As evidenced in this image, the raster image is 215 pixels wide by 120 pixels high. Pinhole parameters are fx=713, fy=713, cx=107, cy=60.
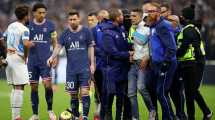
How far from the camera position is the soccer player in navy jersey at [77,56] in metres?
13.7

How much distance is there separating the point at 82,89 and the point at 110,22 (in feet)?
4.58

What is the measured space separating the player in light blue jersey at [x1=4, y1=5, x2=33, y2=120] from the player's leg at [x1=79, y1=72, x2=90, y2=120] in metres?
1.10

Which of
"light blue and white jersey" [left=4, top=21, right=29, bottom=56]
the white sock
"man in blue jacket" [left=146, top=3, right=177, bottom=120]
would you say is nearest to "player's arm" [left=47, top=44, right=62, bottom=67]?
"light blue and white jersey" [left=4, top=21, right=29, bottom=56]

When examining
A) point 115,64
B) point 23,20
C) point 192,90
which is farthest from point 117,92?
point 23,20

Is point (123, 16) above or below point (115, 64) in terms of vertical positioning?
above

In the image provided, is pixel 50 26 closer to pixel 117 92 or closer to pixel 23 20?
pixel 23 20

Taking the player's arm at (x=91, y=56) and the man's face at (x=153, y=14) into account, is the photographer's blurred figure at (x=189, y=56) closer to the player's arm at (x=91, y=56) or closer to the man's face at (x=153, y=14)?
the man's face at (x=153, y=14)

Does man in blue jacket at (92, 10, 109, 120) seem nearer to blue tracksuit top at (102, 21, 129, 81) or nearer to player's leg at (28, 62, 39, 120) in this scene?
blue tracksuit top at (102, 21, 129, 81)

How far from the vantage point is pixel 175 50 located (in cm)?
1301

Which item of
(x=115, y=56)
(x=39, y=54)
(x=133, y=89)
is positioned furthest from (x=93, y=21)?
(x=133, y=89)

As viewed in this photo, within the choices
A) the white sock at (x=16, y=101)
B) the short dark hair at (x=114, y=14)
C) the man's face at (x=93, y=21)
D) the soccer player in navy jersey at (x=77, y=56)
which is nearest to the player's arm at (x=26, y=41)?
the soccer player in navy jersey at (x=77, y=56)

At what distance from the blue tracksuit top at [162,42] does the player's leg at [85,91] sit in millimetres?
1441

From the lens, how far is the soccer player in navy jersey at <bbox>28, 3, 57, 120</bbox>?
14.7 metres

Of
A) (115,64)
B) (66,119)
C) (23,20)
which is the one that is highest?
(23,20)
